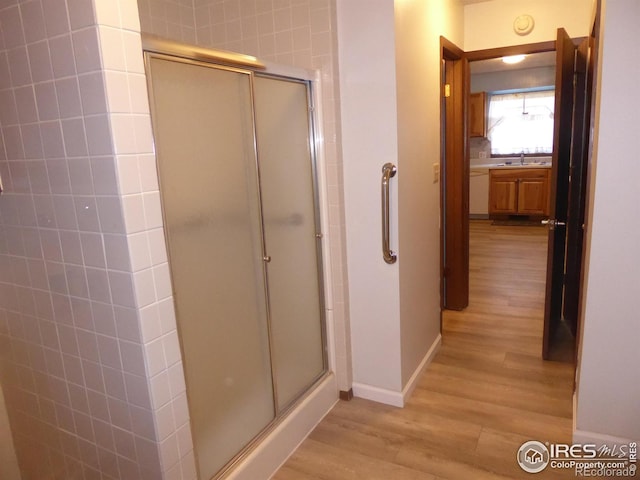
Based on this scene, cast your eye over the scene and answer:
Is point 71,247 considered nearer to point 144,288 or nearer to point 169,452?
point 144,288

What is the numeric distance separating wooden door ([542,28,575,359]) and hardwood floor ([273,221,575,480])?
309 mm

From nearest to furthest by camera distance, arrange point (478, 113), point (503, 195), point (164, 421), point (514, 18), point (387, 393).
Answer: point (164, 421) < point (387, 393) < point (514, 18) < point (503, 195) < point (478, 113)

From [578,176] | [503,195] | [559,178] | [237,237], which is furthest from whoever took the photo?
[503,195]

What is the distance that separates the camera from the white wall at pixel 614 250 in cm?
165

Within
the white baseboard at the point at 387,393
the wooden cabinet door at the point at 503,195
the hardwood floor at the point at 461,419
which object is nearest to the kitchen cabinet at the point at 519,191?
the wooden cabinet door at the point at 503,195

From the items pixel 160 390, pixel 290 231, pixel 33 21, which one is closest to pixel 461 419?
pixel 290 231

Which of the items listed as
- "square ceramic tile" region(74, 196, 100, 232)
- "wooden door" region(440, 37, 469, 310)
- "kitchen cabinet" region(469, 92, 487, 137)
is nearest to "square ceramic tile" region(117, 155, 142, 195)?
"square ceramic tile" region(74, 196, 100, 232)

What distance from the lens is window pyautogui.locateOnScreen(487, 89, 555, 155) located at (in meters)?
7.16

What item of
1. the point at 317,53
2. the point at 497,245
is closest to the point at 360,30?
the point at 317,53

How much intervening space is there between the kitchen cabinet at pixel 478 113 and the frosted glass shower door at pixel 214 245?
6.27 meters

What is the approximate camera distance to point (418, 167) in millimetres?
2402

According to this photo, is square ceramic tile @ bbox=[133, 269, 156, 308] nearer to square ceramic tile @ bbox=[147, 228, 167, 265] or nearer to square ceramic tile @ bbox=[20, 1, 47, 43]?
square ceramic tile @ bbox=[147, 228, 167, 265]

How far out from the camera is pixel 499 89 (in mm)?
7066

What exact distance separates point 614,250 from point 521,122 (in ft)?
20.8
